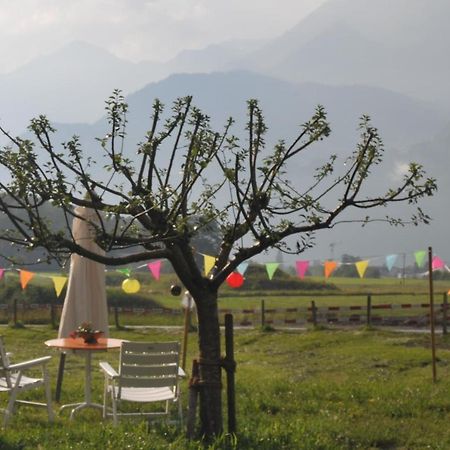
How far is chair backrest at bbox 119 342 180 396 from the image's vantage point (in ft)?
23.6

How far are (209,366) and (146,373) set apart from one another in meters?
1.40

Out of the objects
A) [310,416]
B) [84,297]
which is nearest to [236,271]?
[84,297]

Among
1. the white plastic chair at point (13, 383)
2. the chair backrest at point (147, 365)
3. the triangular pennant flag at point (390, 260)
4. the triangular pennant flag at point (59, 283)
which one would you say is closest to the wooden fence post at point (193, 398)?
the chair backrest at point (147, 365)

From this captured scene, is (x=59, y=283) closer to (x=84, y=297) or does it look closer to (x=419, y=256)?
(x=419, y=256)

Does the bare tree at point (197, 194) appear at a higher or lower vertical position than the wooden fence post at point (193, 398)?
higher

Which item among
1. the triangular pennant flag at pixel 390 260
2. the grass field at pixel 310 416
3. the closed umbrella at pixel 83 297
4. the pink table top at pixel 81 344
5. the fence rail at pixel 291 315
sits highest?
the triangular pennant flag at pixel 390 260

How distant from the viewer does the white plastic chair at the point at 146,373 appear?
7180 mm

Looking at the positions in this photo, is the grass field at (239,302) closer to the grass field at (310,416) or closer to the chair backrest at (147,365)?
the grass field at (310,416)

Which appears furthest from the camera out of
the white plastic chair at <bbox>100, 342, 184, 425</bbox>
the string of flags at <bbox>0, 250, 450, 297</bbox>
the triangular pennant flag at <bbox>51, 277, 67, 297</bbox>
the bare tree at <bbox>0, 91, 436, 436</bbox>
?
the triangular pennant flag at <bbox>51, 277, 67, 297</bbox>

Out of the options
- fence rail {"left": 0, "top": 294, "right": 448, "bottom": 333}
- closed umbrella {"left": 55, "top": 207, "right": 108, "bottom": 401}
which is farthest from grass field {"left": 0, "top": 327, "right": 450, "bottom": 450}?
fence rail {"left": 0, "top": 294, "right": 448, "bottom": 333}

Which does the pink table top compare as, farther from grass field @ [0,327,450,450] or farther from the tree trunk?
the tree trunk

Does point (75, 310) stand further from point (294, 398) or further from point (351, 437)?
point (351, 437)

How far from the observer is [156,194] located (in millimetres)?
5742

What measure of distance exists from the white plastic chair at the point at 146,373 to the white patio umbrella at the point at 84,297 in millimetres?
2236
